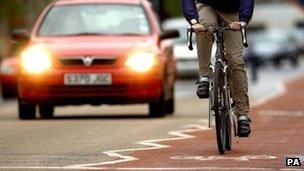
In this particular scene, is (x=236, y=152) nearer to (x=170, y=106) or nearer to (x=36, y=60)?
(x=36, y=60)

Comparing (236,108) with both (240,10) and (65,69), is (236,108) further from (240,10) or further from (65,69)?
(65,69)

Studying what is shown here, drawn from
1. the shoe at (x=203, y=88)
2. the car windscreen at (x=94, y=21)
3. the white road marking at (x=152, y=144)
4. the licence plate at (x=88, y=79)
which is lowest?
the white road marking at (x=152, y=144)

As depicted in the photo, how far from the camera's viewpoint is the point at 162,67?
58.2ft

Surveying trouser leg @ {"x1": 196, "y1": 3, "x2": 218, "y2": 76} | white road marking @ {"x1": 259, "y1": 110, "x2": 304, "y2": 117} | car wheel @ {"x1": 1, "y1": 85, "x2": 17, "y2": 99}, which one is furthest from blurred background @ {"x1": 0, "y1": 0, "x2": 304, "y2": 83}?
trouser leg @ {"x1": 196, "y1": 3, "x2": 218, "y2": 76}

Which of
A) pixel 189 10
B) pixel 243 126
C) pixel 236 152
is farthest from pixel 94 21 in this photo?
pixel 236 152

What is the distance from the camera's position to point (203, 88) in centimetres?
1168

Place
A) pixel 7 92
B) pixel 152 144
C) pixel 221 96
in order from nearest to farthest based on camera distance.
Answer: pixel 221 96
pixel 152 144
pixel 7 92

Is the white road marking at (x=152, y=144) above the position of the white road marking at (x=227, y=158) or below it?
above

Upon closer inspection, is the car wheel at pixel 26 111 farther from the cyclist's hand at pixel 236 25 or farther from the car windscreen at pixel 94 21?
the cyclist's hand at pixel 236 25

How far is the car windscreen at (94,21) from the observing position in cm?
1814

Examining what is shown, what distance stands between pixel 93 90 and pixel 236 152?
5.77 metres

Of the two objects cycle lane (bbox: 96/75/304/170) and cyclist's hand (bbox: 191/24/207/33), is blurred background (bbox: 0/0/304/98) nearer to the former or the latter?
cycle lane (bbox: 96/75/304/170)

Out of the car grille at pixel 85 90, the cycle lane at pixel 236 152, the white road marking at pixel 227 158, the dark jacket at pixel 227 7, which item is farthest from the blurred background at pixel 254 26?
the white road marking at pixel 227 158

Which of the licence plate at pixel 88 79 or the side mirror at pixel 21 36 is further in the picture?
the side mirror at pixel 21 36
